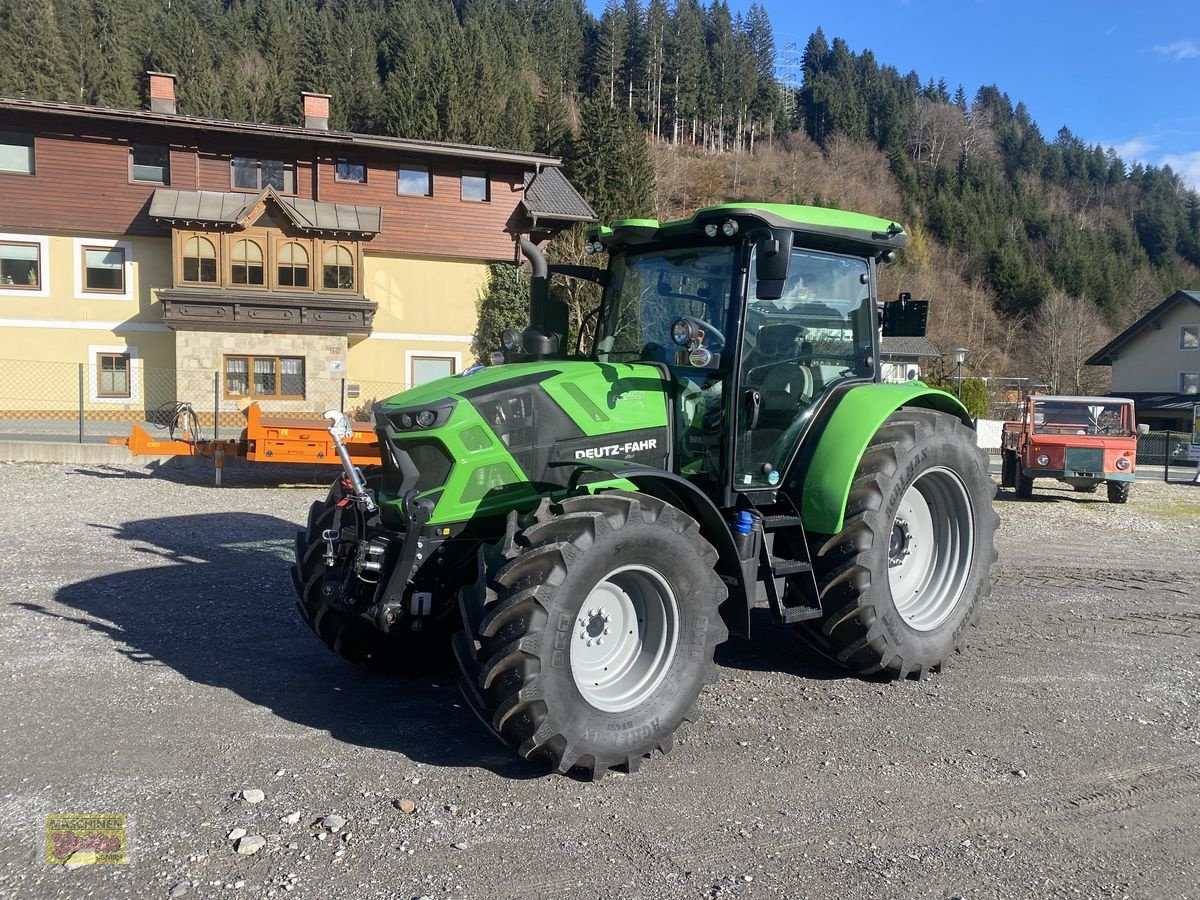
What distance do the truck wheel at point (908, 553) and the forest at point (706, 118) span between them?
92.2 feet

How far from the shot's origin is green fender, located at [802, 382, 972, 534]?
497 cm

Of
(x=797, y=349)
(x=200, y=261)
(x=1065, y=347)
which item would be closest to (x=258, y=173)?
(x=200, y=261)

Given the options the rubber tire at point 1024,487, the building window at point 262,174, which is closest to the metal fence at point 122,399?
the building window at point 262,174

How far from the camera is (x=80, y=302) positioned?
1013 inches

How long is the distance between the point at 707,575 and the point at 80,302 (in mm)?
26616

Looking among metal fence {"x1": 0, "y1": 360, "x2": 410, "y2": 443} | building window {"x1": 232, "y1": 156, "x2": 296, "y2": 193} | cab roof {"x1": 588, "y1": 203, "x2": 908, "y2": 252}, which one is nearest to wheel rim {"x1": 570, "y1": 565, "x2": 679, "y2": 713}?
cab roof {"x1": 588, "y1": 203, "x2": 908, "y2": 252}

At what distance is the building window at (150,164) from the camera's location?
2653cm

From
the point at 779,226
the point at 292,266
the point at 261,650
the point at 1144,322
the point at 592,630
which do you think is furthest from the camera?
the point at 1144,322

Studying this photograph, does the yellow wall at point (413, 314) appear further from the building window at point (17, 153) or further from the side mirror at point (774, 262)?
the side mirror at point (774, 262)

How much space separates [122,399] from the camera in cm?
2570

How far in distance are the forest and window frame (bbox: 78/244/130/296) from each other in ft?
46.6

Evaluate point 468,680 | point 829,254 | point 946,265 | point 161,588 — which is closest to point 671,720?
point 468,680

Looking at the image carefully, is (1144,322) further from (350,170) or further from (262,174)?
(262,174)

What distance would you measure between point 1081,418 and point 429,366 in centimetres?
1818
